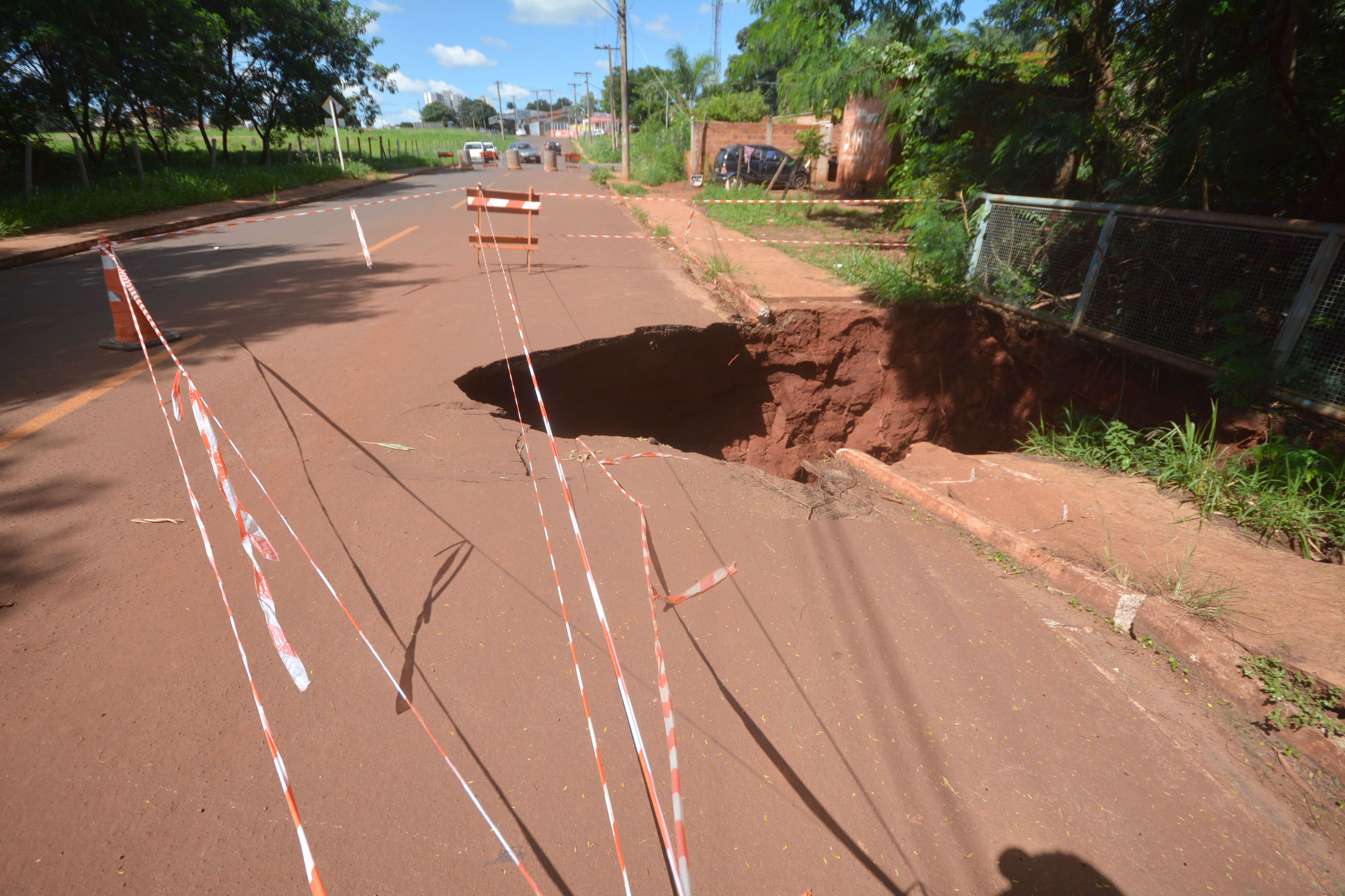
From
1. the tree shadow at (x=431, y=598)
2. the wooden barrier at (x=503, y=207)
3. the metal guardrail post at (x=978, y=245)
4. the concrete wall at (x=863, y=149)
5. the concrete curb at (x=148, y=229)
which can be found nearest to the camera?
the tree shadow at (x=431, y=598)

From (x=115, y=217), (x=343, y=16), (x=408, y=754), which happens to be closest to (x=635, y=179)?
(x=343, y=16)

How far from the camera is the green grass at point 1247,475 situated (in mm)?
3924

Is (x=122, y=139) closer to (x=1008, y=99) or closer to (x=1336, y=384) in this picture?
(x=1008, y=99)

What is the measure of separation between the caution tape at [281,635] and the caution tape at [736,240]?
9105 mm

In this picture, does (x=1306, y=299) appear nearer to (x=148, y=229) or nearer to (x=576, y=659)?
(x=576, y=659)

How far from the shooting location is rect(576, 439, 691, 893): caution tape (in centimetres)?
159

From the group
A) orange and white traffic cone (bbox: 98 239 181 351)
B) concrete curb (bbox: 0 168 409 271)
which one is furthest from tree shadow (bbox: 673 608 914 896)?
concrete curb (bbox: 0 168 409 271)

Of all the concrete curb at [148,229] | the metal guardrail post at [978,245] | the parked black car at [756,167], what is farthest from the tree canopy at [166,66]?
the metal guardrail post at [978,245]

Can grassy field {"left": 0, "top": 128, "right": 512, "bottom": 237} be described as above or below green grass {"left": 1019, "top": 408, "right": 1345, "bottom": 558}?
above

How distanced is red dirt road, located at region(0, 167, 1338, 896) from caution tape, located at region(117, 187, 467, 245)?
6018mm

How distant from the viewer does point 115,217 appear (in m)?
12.9

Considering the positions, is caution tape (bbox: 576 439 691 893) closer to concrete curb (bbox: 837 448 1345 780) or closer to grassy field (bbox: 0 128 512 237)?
concrete curb (bbox: 837 448 1345 780)

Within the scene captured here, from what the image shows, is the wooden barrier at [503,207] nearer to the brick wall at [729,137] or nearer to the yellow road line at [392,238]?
the yellow road line at [392,238]

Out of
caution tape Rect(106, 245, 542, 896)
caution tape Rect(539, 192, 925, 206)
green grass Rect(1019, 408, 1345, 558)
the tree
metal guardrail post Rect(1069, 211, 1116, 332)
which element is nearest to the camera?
caution tape Rect(106, 245, 542, 896)
